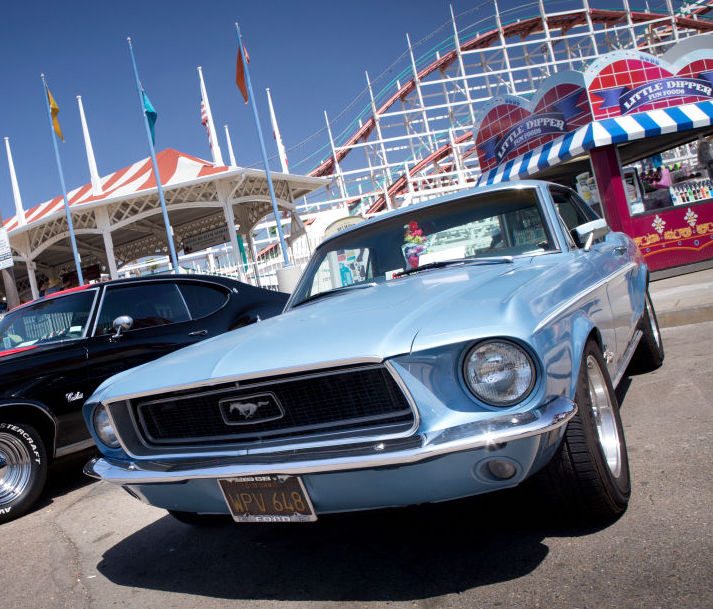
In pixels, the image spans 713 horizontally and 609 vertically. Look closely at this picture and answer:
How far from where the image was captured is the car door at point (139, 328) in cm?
452

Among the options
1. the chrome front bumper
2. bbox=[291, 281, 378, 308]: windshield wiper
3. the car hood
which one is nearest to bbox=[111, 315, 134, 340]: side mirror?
bbox=[291, 281, 378, 308]: windshield wiper

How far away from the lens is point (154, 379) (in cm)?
243

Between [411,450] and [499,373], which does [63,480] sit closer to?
[411,450]

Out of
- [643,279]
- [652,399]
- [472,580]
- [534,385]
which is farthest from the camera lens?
[643,279]

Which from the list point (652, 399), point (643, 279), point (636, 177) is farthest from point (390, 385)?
point (636, 177)

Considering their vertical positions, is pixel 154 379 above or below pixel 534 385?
above

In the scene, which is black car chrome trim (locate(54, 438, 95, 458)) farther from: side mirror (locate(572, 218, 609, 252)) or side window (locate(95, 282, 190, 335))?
side mirror (locate(572, 218, 609, 252))

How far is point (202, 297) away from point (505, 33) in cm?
2848

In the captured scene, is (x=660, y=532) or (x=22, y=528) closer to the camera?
(x=660, y=532)

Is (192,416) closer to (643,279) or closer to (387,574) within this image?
(387,574)

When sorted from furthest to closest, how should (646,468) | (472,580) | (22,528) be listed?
(22,528)
(646,468)
(472,580)

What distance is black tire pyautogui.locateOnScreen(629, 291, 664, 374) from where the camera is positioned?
176 inches

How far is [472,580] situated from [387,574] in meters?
0.32

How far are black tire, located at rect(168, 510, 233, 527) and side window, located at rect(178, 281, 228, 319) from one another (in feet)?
7.47
